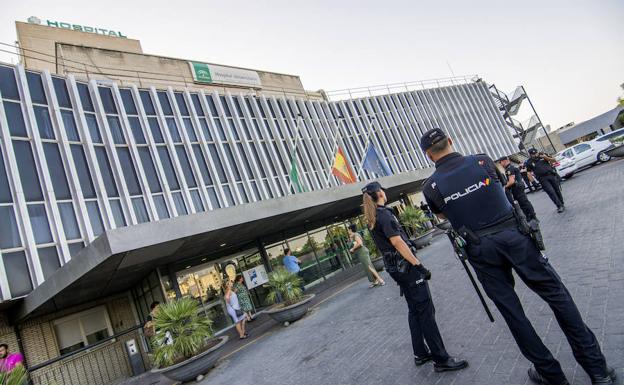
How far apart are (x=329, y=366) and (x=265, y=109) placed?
2367 centimetres

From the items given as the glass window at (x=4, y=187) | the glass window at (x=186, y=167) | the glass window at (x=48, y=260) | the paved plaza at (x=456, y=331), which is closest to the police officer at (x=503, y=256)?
the paved plaza at (x=456, y=331)

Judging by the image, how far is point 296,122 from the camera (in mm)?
27812

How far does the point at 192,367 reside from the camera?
6.15 meters

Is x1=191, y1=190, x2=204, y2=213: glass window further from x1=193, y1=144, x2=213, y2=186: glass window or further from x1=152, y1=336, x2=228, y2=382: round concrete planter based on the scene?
x1=152, y1=336, x2=228, y2=382: round concrete planter

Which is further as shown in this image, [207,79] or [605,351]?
[207,79]

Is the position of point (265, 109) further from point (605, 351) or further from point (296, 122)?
point (605, 351)

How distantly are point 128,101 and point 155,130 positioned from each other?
2.15 meters

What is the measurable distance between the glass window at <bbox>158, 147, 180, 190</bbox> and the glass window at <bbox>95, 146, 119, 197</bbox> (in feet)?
8.96

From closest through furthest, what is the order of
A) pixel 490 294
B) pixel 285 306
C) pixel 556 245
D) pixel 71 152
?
pixel 490 294, pixel 556 245, pixel 285 306, pixel 71 152

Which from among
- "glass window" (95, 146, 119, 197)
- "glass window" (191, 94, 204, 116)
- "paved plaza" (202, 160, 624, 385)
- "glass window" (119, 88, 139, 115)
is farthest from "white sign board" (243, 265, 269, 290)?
"glass window" (191, 94, 204, 116)

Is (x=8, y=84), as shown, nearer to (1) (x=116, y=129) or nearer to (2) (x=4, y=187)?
(1) (x=116, y=129)

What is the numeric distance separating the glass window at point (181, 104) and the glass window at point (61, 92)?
589 centimetres

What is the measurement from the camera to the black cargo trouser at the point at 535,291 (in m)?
2.28

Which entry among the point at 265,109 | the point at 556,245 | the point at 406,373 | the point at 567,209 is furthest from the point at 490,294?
the point at 265,109
